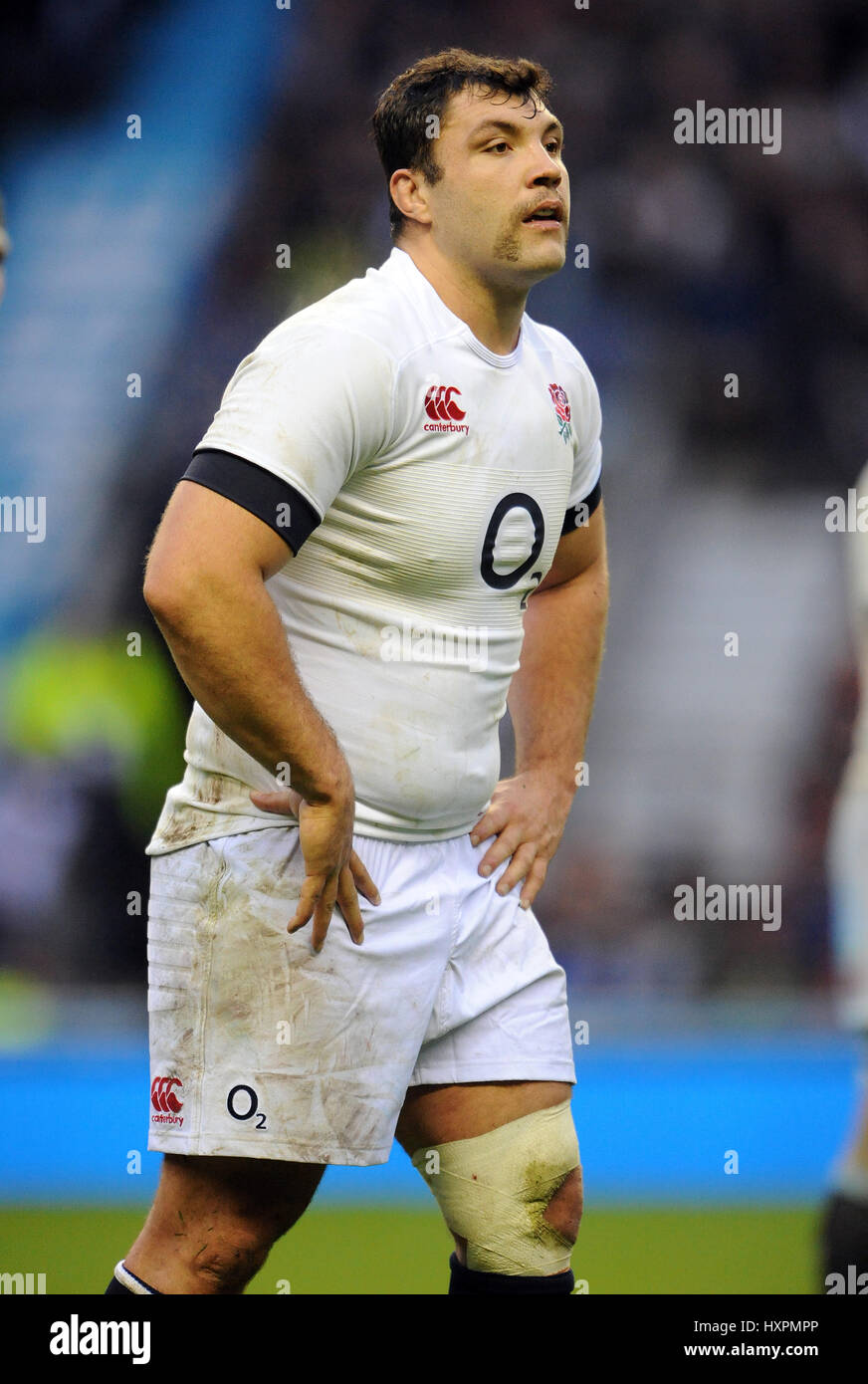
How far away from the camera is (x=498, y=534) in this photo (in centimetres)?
218

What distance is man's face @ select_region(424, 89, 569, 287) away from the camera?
2.19 meters

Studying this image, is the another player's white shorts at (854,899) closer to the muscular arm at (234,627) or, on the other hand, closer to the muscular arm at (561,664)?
the muscular arm at (561,664)

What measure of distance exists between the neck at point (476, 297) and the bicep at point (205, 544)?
1.59ft

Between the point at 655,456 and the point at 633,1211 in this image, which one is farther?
the point at 655,456

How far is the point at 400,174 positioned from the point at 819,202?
4771mm

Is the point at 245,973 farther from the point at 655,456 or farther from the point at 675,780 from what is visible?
the point at 655,456

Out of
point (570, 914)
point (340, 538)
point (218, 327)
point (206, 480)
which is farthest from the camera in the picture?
point (218, 327)

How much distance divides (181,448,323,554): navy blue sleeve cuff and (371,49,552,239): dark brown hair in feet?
1.75

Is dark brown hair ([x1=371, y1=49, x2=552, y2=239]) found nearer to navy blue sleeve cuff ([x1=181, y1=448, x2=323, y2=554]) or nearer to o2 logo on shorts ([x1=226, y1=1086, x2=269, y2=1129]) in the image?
navy blue sleeve cuff ([x1=181, y1=448, x2=323, y2=554])

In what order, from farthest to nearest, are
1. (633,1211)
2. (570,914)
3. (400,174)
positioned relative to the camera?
(570,914) < (633,1211) < (400,174)

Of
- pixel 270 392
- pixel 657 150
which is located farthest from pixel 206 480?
Result: pixel 657 150

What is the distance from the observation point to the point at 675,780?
619cm

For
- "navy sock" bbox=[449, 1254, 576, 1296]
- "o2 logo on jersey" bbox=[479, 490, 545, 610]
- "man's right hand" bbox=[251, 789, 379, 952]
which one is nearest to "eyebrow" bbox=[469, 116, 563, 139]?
"o2 logo on jersey" bbox=[479, 490, 545, 610]

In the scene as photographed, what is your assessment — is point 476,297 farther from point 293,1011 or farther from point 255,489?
point 293,1011
